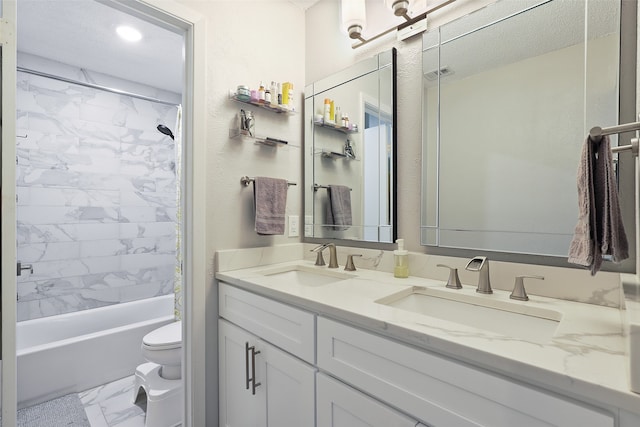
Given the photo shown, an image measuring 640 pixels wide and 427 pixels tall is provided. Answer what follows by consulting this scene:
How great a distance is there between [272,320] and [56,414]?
1.70m

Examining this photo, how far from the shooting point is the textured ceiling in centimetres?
183

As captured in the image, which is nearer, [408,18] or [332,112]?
[408,18]

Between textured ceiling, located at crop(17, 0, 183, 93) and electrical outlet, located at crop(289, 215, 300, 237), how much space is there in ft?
4.87

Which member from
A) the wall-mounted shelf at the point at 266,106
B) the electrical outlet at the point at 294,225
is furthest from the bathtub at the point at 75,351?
the wall-mounted shelf at the point at 266,106

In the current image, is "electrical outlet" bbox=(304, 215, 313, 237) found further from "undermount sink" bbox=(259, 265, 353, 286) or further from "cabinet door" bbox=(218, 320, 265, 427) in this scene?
"cabinet door" bbox=(218, 320, 265, 427)

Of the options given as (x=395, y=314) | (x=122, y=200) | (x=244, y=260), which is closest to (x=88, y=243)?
(x=122, y=200)

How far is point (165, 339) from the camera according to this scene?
1.84 meters

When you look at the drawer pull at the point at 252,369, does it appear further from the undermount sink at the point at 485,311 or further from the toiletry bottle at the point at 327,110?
the toiletry bottle at the point at 327,110

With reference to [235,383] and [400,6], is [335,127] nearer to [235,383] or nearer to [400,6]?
[400,6]

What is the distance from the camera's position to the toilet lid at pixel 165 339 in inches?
69.1

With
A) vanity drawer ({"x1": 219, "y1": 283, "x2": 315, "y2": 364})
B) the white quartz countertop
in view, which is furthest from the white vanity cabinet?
the white quartz countertop

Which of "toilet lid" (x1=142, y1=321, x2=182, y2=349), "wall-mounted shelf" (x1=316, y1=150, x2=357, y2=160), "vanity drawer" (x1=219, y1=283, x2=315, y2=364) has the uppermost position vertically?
"wall-mounted shelf" (x1=316, y1=150, x2=357, y2=160)

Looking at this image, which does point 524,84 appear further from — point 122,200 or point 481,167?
point 122,200

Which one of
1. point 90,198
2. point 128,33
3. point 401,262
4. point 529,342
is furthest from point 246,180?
point 90,198
